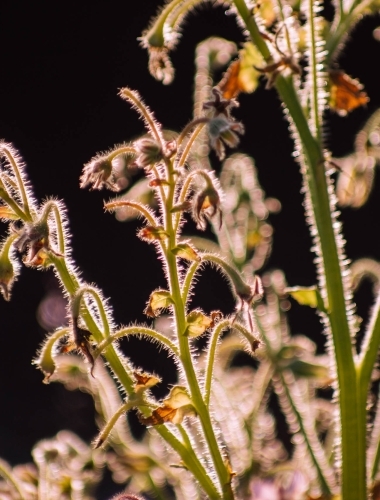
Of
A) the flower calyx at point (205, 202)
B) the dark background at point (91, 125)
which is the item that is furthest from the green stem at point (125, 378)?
the dark background at point (91, 125)

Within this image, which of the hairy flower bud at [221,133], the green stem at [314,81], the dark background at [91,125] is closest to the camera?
the hairy flower bud at [221,133]

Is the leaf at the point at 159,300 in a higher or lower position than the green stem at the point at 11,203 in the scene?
lower

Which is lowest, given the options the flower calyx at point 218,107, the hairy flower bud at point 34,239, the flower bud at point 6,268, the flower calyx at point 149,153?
the flower bud at point 6,268

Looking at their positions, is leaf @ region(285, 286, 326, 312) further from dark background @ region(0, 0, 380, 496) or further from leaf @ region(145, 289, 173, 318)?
dark background @ region(0, 0, 380, 496)

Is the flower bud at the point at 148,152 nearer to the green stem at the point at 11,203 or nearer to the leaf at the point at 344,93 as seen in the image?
the green stem at the point at 11,203

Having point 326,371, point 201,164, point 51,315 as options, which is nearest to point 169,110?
point 51,315

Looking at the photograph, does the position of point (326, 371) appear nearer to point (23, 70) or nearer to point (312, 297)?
point (312, 297)
